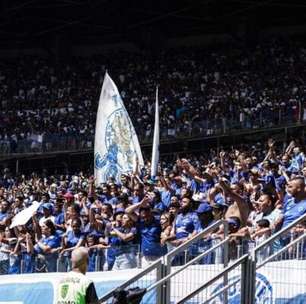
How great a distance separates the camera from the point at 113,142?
18281mm

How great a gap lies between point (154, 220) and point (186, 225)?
48cm

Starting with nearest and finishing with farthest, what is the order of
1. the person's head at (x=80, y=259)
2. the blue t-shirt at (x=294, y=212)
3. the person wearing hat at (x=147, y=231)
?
1. the person's head at (x=80, y=259)
2. the blue t-shirt at (x=294, y=212)
3. the person wearing hat at (x=147, y=231)

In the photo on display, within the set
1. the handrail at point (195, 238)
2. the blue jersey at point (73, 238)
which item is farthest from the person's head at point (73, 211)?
the handrail at point (195, 238)

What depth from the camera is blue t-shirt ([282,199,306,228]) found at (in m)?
9.18

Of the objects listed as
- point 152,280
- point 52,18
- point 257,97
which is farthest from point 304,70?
point 152,280

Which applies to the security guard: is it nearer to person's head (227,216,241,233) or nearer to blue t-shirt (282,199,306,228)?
blue t-shirt (282,199,306,228)

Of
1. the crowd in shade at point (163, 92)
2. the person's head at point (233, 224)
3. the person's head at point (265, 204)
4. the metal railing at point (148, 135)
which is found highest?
the crowd in shade at point (163, 92)

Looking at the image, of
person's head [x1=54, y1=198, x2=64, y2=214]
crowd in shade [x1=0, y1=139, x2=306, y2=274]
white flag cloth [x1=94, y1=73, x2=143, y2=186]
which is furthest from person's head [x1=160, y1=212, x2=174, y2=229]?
white flag cloth [x1=94, y1=73, x2=143, y2=186]

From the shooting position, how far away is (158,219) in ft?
38.1

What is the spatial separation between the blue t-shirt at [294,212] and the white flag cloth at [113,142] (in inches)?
337

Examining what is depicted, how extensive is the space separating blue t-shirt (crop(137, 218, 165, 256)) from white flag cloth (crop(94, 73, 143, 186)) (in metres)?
6.42

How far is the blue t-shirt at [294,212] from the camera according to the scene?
9180 mm

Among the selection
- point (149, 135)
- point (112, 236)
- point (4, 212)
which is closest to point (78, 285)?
point (112, 236)

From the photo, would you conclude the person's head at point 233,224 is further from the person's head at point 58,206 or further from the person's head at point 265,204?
the person's head at point 58,206
